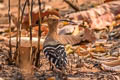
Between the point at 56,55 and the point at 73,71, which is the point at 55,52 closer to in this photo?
the point at 56,55

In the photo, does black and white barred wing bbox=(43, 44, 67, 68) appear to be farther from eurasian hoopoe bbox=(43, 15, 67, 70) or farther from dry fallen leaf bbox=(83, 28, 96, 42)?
dry fallen leaf bbox=(83, 28, 96, 42)

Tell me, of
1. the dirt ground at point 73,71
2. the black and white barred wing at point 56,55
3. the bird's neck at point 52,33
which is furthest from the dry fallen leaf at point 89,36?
the black and white barred wing at point 56,55

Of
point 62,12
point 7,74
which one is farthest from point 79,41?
point 62,12

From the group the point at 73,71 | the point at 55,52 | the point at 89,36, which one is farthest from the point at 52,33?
the point at 89,36

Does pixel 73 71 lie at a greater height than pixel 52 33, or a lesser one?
lesser

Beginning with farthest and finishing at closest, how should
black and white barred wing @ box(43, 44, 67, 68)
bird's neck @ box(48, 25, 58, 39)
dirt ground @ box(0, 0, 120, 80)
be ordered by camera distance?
bird's neck @ box(48, 25, 58, 39), dirt ground @ box(0, 0, 120, 80), black and white barred wing @ box(43, 44, 67, 68)

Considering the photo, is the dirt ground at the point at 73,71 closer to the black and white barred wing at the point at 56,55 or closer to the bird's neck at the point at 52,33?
the black and white barred wing at the point at 56,55

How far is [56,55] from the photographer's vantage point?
3.68 m

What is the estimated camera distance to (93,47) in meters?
5.87

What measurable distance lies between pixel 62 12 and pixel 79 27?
7.74 feet

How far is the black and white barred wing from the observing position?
3611 millimetres

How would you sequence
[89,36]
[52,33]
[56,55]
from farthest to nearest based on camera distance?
[89,36]
[52,33]
[56,55]

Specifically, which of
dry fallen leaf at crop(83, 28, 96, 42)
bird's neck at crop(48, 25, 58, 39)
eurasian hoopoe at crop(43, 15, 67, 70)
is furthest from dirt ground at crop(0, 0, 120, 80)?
dry fallen leaf at crop(83, 28, 96, 42)

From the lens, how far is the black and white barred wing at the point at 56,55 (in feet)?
11.8
